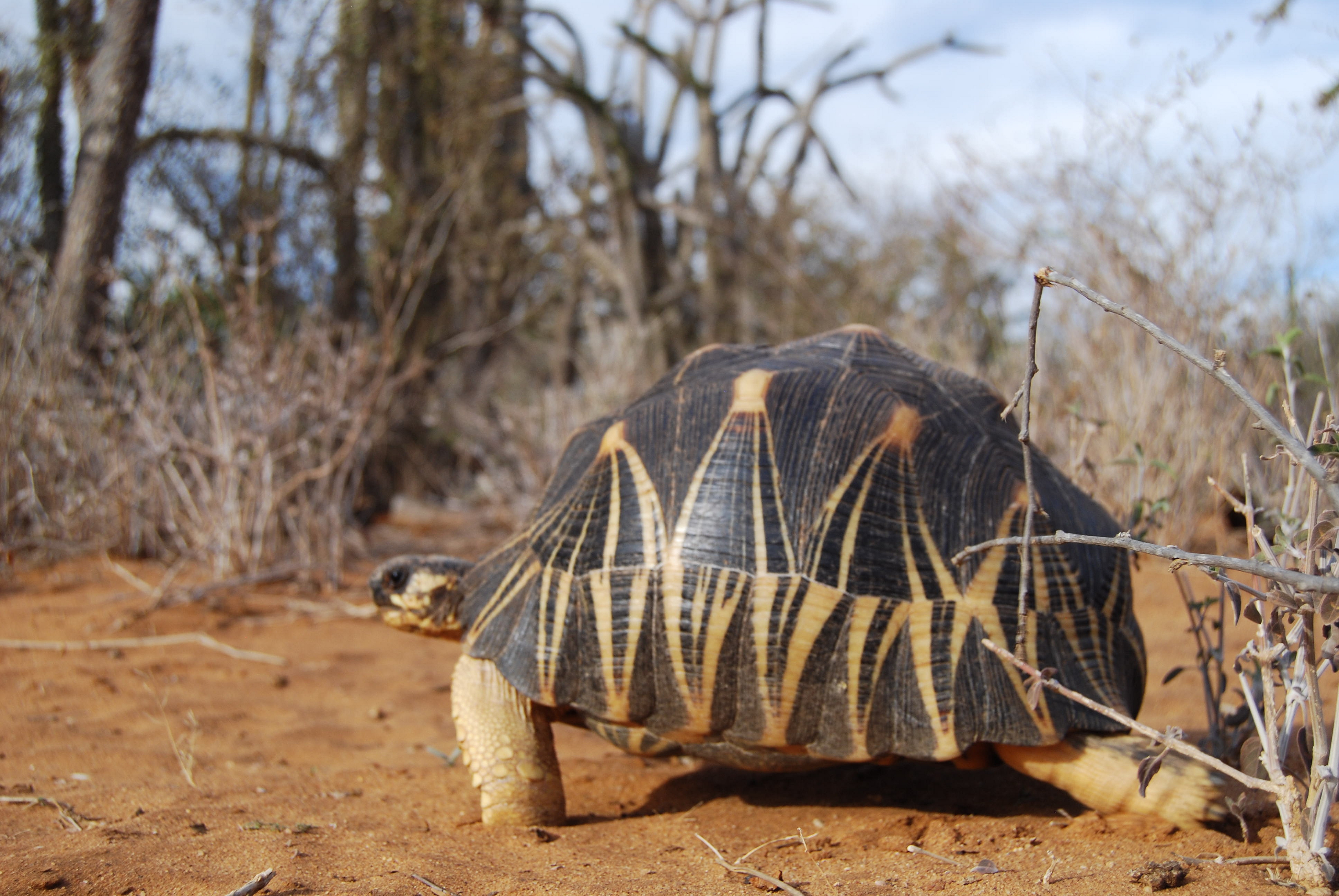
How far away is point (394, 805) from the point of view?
8.22 feet

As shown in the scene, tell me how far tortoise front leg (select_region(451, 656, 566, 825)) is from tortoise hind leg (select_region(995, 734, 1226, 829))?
3.69 feet

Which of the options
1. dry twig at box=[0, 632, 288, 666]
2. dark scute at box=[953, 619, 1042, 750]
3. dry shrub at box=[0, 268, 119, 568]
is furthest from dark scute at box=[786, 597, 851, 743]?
dry shrub at box=[0, 268, 119, 568]

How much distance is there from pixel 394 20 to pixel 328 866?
917 centimetres

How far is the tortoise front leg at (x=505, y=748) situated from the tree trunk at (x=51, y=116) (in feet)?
23.4

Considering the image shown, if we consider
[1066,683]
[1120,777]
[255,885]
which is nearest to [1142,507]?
[1066,683]

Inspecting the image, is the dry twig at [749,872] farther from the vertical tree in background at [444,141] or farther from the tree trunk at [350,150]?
the tree trunk at [350,150]

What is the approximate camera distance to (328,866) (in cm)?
186

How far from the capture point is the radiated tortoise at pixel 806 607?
2.06m

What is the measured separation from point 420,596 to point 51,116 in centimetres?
795

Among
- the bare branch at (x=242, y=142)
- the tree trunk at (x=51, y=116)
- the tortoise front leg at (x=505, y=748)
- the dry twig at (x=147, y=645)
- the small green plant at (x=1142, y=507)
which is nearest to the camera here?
the tortoise front leg at (x=505, y=748)

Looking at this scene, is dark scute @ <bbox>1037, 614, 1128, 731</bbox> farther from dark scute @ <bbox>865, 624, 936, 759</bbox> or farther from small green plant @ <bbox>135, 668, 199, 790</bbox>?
small green plant @ <bbox>135, 668, 199, 790</bbox>

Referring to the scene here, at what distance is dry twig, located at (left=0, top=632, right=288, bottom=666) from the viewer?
3.80 metres

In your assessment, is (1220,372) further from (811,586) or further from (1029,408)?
(811,586)

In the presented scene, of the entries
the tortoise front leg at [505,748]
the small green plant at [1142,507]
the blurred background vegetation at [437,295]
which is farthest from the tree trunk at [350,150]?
the small green plant at [1142,507]
